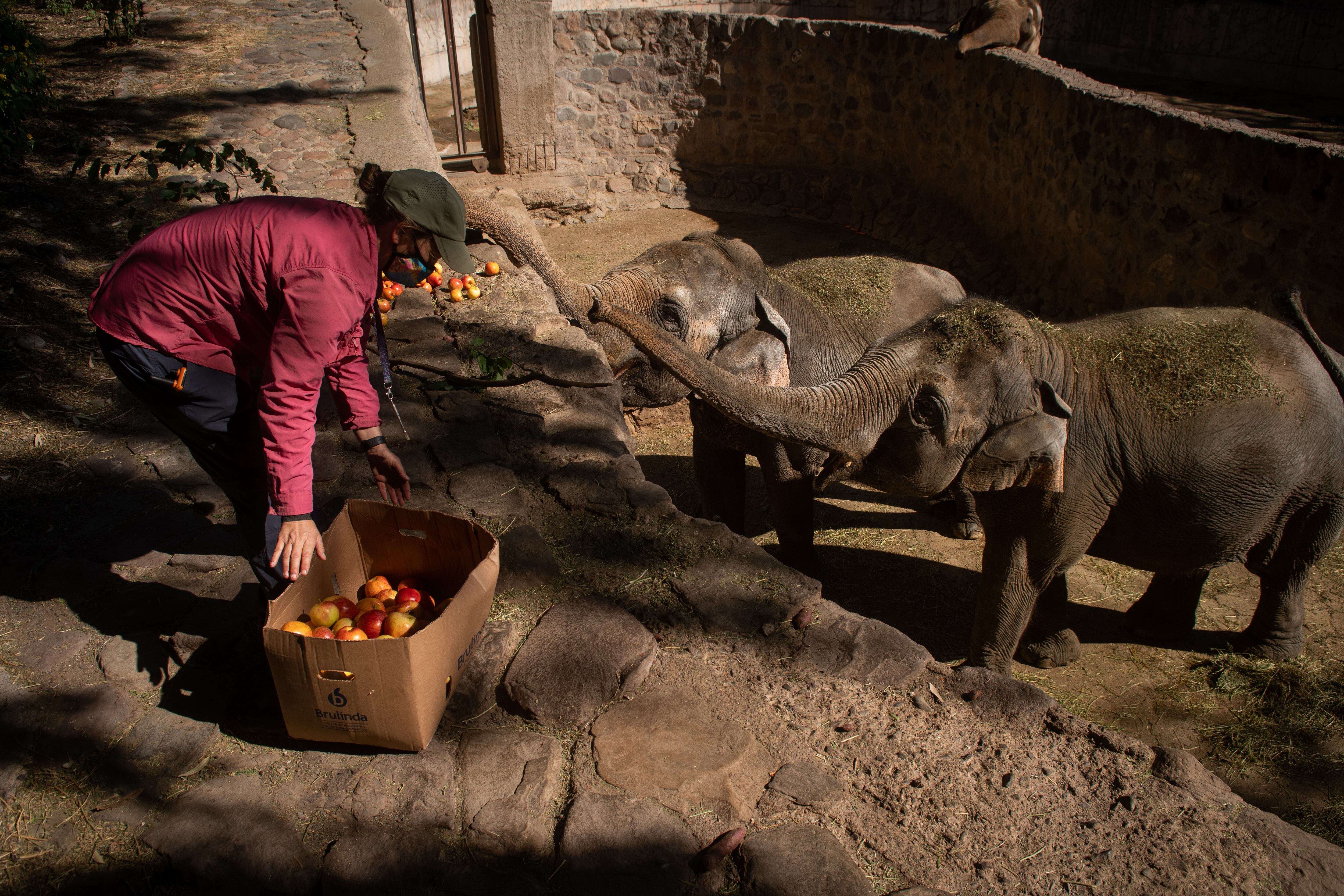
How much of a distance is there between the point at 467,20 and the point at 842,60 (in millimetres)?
10576

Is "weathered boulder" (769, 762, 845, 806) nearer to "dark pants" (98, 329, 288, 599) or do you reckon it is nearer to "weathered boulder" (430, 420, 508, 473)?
"dark pants" (98, 329, 288, 599)

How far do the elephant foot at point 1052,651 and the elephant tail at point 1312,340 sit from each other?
186cm

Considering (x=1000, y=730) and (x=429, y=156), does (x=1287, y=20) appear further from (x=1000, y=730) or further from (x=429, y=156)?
(x=1000, y=730)

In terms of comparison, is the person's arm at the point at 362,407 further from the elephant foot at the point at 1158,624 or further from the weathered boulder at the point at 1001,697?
the elephant foot at the point at 1158,624

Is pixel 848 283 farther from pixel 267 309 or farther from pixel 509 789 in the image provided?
pixel 509 789

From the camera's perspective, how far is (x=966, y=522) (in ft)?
20.8

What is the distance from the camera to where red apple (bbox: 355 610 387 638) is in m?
3.11

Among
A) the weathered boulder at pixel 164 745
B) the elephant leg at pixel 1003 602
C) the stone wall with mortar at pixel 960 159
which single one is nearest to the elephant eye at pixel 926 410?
the elephant leg at pixel 1003 602

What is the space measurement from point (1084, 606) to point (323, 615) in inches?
186

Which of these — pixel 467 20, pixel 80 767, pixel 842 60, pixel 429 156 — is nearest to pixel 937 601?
pixel 80 767

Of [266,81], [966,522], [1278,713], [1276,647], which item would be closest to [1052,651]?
[1278,713]

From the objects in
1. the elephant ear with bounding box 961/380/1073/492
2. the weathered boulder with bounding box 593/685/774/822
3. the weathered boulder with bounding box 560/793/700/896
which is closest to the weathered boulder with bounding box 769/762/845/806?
the weathered boulder with bounding box 593/685/774/822

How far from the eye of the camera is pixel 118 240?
7160 mm

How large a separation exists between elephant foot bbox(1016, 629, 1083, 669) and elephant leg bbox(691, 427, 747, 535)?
1924mm
